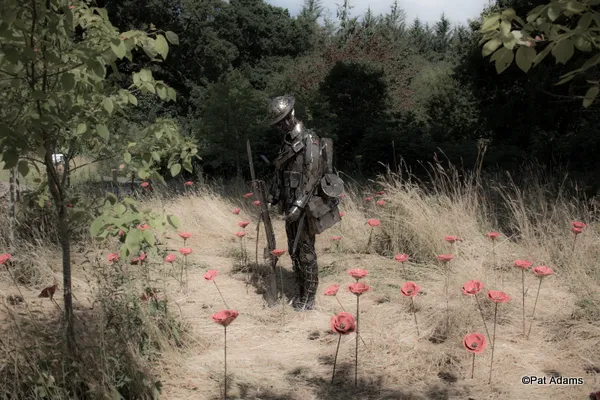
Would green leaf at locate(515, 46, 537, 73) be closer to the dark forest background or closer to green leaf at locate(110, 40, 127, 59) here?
the dark forest background

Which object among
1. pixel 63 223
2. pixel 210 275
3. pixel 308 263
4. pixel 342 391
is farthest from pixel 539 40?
pixel 308 263

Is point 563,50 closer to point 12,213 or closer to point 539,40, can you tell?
point 539,40

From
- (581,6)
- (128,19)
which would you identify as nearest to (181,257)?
(581,6)

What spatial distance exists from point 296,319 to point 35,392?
217 centimetres

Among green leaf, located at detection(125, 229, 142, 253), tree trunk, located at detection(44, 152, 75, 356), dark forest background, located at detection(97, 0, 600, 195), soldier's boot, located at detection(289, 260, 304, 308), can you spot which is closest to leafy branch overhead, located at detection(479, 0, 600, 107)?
dark forest background, located at detection(97, 0, 600, 195)

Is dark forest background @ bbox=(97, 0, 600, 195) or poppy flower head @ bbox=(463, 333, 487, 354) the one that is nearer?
poppy flower head @ bbox=(463, 333, 487, 354)

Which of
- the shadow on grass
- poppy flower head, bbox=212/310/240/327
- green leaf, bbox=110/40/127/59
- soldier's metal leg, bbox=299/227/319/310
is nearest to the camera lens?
green leaf, bbox=110/40/127/59

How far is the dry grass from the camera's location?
2.99 m

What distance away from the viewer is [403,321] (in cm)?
383

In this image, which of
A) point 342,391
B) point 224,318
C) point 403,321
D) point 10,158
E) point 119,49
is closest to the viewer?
point 10,158

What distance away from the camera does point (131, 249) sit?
80.4 inches

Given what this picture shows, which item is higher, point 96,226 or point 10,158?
point 10,158

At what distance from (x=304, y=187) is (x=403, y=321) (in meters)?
1.30

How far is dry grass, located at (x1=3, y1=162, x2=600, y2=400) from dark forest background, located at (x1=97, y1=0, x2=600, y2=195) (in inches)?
61.8
